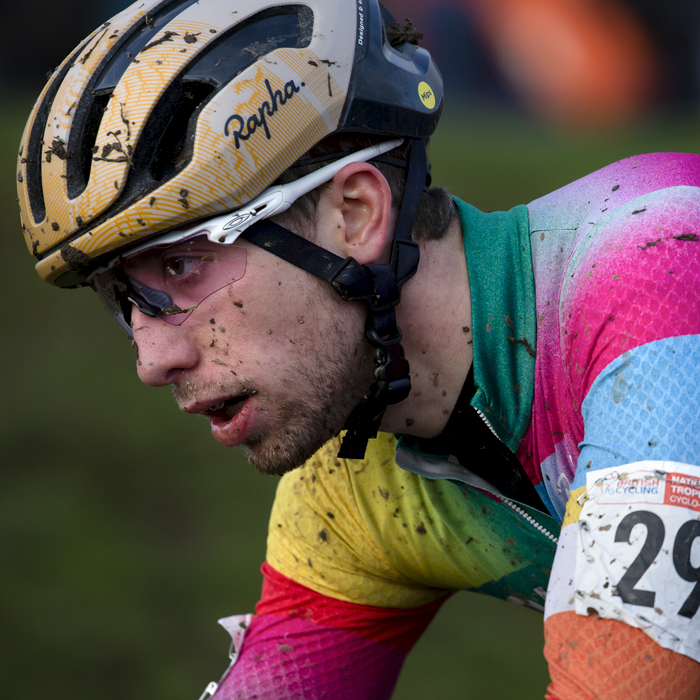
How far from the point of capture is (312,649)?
99.0 inches

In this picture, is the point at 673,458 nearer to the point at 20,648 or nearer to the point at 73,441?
the point at 20,648

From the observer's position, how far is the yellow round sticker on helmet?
228 cm

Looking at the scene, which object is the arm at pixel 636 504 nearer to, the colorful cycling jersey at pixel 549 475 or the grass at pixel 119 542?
the colorful cycling jersey at pixel 549 475

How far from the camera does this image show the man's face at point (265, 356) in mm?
2043

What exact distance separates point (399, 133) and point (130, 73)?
2.20ft

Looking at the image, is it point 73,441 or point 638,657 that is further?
point 73,441

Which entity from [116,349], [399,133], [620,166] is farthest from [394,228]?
[116,349]

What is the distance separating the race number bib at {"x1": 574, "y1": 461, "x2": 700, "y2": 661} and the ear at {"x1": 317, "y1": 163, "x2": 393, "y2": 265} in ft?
2.93

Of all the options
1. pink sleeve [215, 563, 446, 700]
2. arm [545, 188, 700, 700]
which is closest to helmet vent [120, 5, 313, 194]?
arm [545, 188, 700, 700]

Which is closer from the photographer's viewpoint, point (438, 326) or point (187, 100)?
point (187, 100)

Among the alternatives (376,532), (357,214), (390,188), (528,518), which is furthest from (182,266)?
(528,518)

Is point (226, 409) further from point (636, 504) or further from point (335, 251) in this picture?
point (636, 504)

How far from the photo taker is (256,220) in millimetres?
2010

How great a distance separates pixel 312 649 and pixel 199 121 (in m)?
1.51
